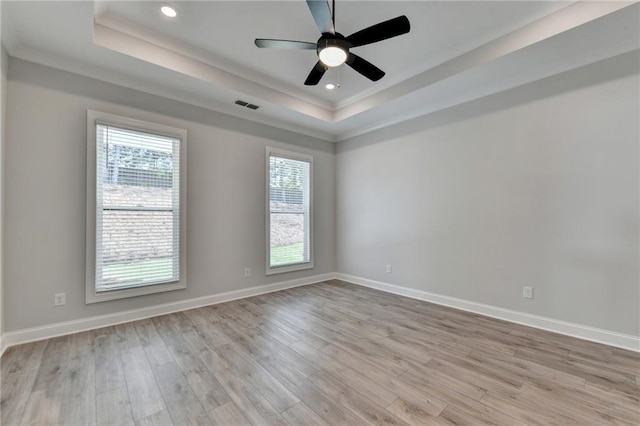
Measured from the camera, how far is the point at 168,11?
102 inches

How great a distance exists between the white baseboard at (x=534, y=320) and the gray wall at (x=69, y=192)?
2855 millimetres

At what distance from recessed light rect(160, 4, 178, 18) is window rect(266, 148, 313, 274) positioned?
90.8 inches

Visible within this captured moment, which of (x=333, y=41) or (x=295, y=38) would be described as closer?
(x=333, y=41)

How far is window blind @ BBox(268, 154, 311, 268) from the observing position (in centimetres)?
482

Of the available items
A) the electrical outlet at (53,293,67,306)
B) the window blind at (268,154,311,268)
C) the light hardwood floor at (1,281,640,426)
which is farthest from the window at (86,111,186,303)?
the window blind at (268,154,311,268)

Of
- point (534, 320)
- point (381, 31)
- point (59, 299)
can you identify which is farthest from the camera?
point (534, 320)

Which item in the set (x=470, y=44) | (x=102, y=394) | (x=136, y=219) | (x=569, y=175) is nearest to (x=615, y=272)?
(x=569, y=175)

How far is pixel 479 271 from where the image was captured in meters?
3.66

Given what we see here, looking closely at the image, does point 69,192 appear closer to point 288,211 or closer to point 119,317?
point 119,317

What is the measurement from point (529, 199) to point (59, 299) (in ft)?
17.7

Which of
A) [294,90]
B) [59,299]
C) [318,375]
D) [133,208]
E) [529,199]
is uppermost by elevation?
[294,90]

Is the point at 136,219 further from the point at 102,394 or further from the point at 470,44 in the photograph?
the point at 470,44

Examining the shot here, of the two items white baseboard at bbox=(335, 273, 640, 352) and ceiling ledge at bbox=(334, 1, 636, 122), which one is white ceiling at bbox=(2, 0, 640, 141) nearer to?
ceiling ledge at bbox=(334, 1, 636, 122)

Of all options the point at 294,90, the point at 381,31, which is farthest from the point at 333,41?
the point at 294,90
